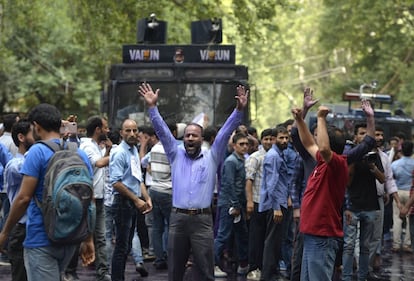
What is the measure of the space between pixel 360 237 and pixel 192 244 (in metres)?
2.96

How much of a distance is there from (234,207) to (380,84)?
2632 centimetres

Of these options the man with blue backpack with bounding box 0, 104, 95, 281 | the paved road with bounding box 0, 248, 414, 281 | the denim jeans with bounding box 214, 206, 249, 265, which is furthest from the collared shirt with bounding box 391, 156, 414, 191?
the man with blue backpack with bounding box 0, 104, 95, 281

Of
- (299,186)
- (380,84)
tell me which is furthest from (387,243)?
(380,84)

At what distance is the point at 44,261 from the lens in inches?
280

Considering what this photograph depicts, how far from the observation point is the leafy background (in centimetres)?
2520

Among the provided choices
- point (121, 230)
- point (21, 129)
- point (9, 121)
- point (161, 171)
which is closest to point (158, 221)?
point (161, 171)

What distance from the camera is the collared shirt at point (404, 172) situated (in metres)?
16.3

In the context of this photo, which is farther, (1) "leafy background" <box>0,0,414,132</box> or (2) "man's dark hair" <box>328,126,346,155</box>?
(1) "leafy background" <box>0,0,414,132</box>

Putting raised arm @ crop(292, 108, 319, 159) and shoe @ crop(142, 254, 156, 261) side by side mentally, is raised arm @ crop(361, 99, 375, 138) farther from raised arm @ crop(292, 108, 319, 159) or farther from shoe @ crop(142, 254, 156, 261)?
shoe @ crop(142, 254, 156, 261)

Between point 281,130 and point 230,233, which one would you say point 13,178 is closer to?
point 281,130

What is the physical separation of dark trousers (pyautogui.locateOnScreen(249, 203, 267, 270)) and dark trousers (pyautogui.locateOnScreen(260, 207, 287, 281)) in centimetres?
52

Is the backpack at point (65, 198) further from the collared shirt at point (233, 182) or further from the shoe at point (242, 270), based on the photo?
the shoe at point (242, 270)

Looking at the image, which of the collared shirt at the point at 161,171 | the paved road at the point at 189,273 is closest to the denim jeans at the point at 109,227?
the paved road at the point at 189,273

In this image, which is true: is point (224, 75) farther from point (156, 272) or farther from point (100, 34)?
point (100, 34)
